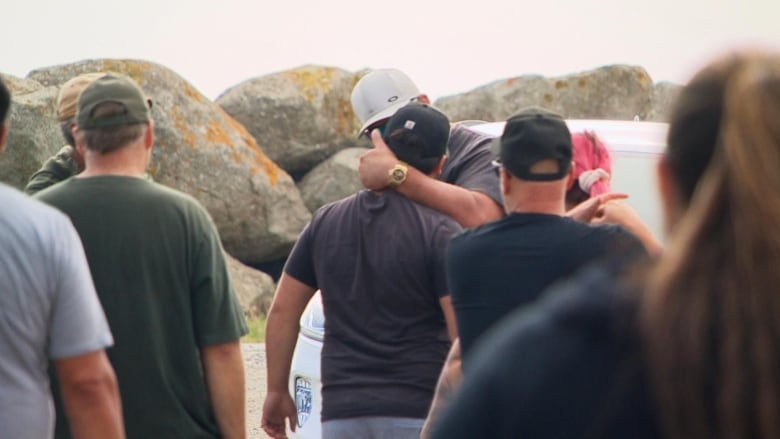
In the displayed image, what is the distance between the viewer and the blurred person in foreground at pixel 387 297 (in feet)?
15.3

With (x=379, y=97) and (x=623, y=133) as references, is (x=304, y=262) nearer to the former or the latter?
(x=379, y=97)

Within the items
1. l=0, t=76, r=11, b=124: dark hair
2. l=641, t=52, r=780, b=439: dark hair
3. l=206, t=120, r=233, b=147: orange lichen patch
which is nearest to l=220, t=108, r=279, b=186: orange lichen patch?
l=206, t=120, r=233, b=147: orange lichen patch

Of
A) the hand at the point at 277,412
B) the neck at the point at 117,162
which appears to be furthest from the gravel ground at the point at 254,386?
the neck at the point at 117,162

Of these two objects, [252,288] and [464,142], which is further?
[252,288]

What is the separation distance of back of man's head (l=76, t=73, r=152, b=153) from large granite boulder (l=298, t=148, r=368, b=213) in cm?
1482

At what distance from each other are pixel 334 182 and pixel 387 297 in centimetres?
1446

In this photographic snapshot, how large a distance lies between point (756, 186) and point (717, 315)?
0.15 meters

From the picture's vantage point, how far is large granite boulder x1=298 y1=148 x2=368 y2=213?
62.4 ft

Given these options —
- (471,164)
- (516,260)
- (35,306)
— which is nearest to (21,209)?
(35,306)

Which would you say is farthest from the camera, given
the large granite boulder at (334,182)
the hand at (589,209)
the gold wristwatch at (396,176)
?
the large granite boulder at (334,182)

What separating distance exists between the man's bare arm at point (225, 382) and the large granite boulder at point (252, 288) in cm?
1071

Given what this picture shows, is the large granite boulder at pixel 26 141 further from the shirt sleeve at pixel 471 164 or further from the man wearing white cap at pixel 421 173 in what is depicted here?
the shirt sleeve at pixel 471 164

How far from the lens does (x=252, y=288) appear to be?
51.3 ft

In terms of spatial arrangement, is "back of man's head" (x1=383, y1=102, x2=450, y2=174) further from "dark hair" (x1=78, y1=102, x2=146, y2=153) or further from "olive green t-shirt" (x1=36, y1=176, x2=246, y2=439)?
"dark hair" (x1=78, y1=102, x2=146, y2=153)
